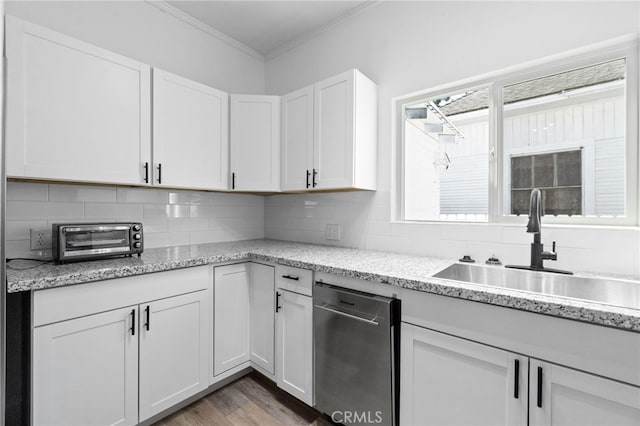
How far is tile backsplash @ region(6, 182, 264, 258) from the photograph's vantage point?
1722mm

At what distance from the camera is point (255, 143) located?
2438 mm

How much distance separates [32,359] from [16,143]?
102cm

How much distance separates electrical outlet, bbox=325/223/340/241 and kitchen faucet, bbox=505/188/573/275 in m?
1.31

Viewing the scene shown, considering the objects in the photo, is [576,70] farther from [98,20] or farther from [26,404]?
[26,404]

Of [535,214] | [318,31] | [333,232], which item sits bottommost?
[333,232]

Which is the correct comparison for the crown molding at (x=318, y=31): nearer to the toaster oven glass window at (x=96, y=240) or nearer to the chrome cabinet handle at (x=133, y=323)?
the toaster oven glass window at (x=96, y=240)

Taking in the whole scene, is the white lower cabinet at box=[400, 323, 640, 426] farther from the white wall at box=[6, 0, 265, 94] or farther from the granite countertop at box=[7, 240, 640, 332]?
the white wall at box=[6, 0, 265, 94]

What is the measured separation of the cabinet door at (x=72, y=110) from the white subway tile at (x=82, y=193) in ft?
1.04

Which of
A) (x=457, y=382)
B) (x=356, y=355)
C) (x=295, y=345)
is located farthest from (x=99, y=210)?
(x=457, y=382)

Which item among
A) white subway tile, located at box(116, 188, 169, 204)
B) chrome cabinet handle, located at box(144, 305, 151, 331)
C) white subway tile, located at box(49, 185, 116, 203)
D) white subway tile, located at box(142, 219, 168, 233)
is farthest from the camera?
white subway tile, located at box(142, 219, 168, 233)

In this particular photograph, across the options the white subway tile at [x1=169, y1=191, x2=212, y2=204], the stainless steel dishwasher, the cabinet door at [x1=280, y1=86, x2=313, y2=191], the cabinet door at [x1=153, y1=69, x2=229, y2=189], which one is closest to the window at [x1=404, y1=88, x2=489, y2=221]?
the cabinet door at [x1=280, y1=86, x2=313, y2=191]

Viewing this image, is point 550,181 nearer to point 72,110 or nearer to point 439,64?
point 439,64

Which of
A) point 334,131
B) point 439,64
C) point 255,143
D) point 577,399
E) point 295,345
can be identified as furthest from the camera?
point 255,143

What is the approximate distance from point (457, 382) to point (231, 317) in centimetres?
141
